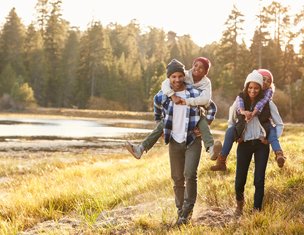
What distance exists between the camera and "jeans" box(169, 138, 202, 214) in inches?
201

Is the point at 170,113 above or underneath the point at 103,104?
above

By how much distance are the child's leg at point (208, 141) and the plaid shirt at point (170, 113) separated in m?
0.08

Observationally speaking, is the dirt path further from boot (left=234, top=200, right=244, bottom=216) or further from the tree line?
the tree line

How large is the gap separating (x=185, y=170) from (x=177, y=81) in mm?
1058

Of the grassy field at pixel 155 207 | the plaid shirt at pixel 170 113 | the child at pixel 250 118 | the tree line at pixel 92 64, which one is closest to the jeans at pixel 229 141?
the child at pixel 250 118

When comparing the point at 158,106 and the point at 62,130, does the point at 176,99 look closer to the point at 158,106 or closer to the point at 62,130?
the point at 158,106

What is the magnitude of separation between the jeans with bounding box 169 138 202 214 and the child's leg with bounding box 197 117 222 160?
15 cm

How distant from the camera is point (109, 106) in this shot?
63.2 metres

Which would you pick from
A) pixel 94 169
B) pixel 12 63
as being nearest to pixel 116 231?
pixel 94 169

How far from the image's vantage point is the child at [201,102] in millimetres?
5008

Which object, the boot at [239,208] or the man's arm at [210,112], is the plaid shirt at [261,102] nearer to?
the man's arm at [210,112]

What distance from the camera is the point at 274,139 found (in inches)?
199

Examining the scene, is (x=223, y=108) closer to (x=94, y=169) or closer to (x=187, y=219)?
(x=94, y=169)

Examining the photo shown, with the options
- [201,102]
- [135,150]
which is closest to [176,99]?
[201,102]
